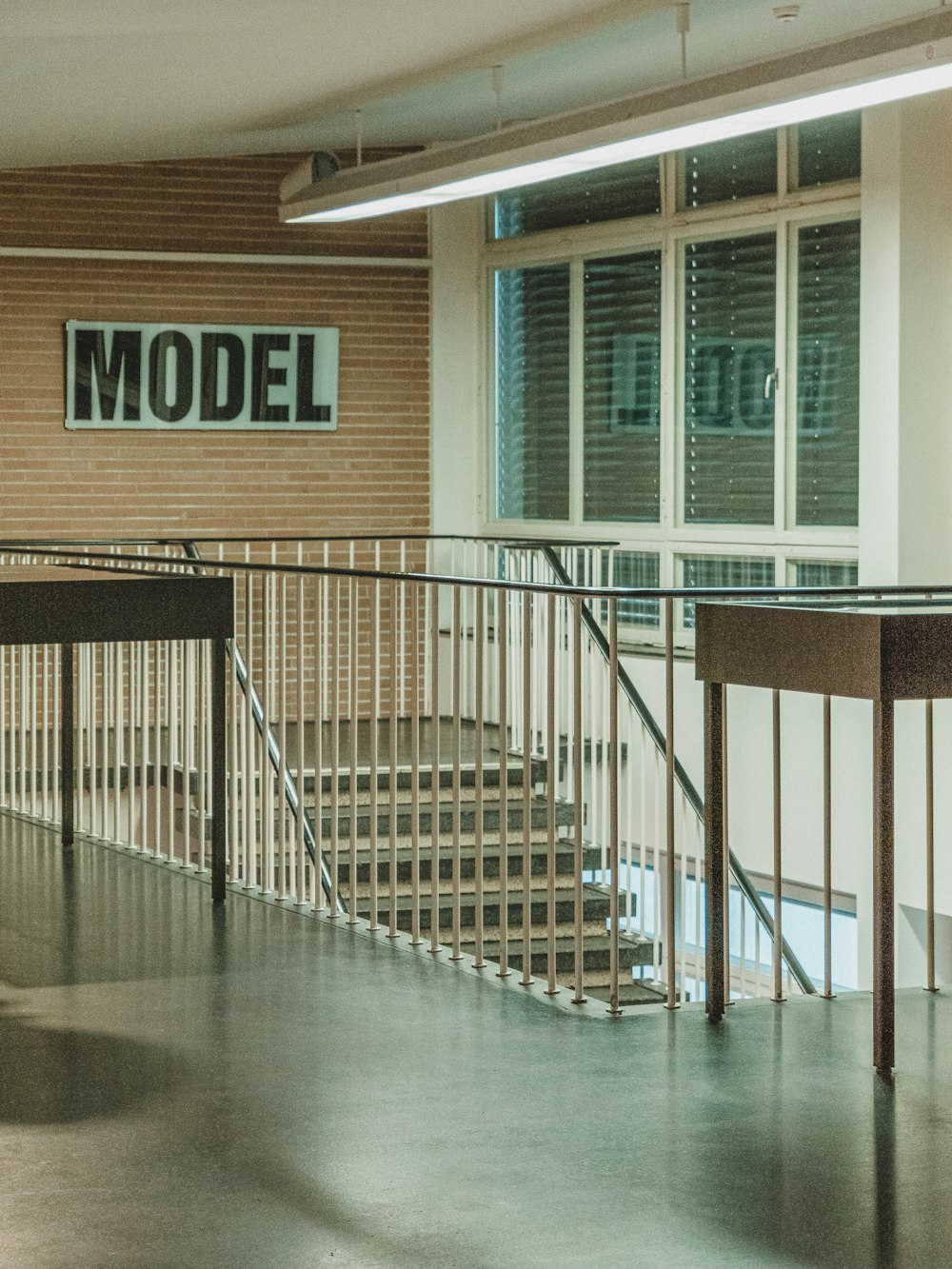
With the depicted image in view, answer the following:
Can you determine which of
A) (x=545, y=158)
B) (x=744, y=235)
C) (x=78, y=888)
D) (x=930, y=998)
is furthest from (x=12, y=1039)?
(x=744, y=235)

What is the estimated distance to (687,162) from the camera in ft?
30.5

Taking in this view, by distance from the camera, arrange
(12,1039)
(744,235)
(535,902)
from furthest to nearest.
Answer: (744,235) < (535,902) < (12,1039)

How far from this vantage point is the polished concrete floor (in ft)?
9.25

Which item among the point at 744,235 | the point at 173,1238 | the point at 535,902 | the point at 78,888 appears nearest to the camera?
the point at 173,1238

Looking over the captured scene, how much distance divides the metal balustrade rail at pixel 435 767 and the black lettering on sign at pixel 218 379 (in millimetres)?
788

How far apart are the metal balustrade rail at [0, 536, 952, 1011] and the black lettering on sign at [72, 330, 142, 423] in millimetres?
844

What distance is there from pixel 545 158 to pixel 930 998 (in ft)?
12.2

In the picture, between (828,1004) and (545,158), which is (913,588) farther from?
(545,158)

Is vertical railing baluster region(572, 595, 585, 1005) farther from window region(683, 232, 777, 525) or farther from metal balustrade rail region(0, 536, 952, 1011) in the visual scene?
window region(683, 232, 777, 525)

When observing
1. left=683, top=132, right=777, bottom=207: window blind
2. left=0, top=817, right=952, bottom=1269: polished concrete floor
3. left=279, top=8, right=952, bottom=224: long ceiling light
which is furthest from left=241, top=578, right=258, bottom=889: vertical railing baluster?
left=683, top=132, right=777, bottom=207: window blind

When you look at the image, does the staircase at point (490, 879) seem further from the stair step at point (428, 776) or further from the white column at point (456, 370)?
the white column at point (456, 370)

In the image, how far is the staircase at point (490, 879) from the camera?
7789mm

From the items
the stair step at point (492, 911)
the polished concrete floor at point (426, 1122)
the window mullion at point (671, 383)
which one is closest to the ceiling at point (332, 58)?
the window mullion at point (671, 383)

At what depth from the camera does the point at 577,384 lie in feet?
33.3
